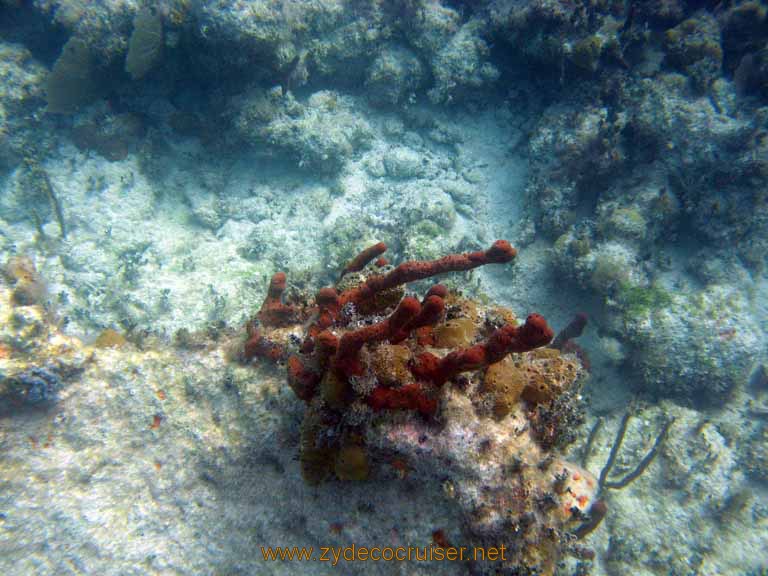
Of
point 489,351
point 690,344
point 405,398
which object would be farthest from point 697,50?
point 405,398

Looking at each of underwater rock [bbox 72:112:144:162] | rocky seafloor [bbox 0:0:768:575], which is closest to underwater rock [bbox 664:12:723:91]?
rocky seafloor [bbox 0:0:768:575]

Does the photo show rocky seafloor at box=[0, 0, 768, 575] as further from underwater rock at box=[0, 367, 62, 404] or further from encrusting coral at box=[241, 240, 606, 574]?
encrusting coral at box=[241, 240, 606, 574]

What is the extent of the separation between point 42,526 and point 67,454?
0.63 meters

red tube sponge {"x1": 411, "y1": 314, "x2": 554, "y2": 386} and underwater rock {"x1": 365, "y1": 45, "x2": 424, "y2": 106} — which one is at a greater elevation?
underwater rock {"x1": 365, "y1": 45, "x2": 424, "y2": 106}

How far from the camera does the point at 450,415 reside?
2520mm

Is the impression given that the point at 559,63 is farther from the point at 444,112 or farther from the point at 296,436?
the point at 296,436

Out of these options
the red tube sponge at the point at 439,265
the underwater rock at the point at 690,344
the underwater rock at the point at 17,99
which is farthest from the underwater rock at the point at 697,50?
the underwater rock at the point at 17,99

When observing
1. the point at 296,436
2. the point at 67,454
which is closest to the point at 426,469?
the point at 296,436

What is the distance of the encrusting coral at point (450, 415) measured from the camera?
2.39m

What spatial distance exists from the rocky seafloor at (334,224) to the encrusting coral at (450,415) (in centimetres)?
89

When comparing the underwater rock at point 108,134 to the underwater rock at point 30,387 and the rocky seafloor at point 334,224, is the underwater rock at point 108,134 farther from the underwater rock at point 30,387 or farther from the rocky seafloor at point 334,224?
the underwater rock at point 30,387

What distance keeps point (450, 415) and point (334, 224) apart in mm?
5731

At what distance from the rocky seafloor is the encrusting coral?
890 millimetres

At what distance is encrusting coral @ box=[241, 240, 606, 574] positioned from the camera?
7.84 ft
